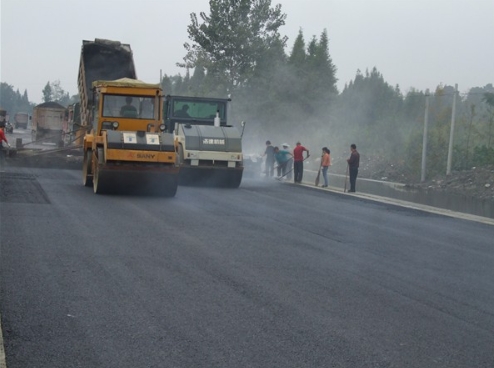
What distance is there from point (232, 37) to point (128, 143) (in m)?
40.6

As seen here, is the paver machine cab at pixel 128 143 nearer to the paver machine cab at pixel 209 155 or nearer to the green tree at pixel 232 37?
the paver machine cab at pixel 209 155

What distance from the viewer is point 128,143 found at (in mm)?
19156

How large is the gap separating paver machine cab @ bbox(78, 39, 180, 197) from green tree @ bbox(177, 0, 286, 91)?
36781 mm

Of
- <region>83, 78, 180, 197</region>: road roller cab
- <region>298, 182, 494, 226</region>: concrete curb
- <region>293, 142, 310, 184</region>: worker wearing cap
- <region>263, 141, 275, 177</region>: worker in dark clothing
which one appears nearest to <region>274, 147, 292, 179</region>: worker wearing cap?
<region>263, 141, 275, 177</region>: worker in dark clothing

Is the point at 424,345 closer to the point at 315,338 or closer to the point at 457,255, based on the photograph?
the point at 315,338

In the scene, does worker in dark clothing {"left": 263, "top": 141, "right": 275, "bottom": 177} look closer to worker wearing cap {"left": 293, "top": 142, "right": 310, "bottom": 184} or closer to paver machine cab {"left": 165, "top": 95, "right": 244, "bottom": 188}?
worker wearing cap {"left": 293, "top": 142, "right": 310, "bottom": 184}

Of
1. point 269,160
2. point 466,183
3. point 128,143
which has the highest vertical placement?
point 128,143

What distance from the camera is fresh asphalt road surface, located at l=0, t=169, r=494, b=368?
6.56m

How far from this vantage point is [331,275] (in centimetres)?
1018

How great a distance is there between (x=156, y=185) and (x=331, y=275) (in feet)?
32.9

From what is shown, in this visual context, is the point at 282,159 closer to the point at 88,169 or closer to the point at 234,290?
the point at 88,169

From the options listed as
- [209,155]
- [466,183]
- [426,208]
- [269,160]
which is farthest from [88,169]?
[466,183]

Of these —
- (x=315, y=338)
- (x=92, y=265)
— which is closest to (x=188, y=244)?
(x=92, y=265)

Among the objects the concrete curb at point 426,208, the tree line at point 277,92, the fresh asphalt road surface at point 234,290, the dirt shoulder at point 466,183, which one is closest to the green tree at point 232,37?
the tree line at point 277,92
